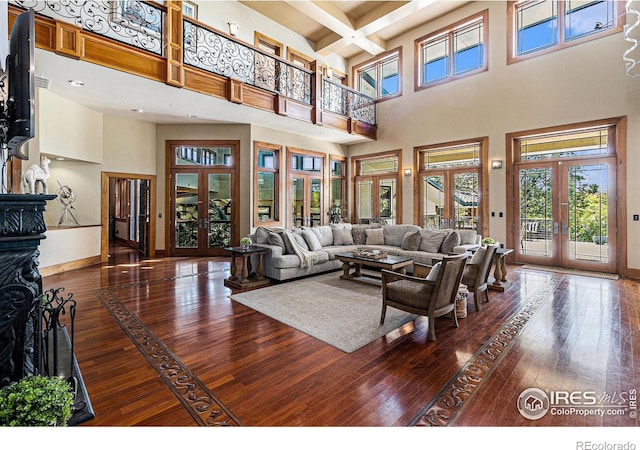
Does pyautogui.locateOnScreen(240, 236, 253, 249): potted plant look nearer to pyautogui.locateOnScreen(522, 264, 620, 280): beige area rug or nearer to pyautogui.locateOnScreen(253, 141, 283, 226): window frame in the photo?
pyautogui.locateOnScreen(253, 141, 283, 226): window frame

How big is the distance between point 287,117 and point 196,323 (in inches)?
211

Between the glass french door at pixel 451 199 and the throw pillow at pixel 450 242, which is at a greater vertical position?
the glass french door at pixel 451 199

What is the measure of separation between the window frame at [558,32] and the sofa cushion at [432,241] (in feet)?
14.9

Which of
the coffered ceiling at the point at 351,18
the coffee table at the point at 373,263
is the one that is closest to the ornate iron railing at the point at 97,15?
the coffered ceiling at the point at 351,18

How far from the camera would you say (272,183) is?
8758mm

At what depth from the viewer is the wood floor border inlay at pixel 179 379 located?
6.39 ft

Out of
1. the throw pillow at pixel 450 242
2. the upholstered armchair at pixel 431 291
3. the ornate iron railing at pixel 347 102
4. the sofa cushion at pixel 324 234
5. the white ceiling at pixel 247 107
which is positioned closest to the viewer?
the upholstered armchair at pixel 431 291

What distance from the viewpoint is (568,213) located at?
6652mm

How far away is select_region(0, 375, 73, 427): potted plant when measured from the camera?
4.75 ft

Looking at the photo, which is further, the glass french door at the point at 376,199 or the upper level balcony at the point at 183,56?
the glass french door at the point at 376,199

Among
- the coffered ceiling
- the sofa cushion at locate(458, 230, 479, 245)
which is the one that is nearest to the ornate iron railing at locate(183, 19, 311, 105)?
the coffered ceiling

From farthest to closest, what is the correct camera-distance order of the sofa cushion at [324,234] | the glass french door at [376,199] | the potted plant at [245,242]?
1. the glass french door at [376,199]
2. the sofa cushion at [324,234]
3. the potted plant at [245,242]

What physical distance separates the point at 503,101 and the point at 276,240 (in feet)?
20.5

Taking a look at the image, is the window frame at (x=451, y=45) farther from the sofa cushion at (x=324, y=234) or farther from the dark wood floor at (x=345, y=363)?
the dark wood floor at (x=345, y=363)
